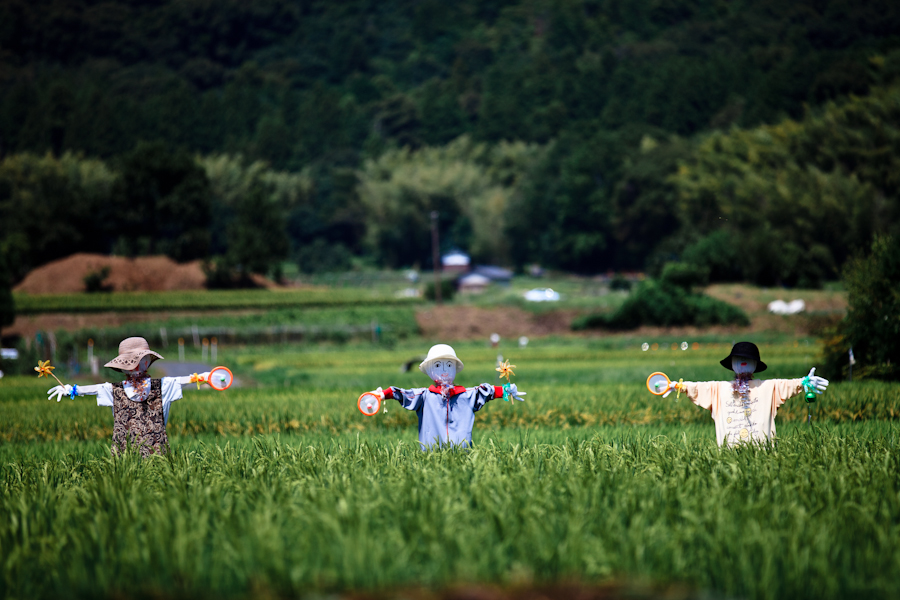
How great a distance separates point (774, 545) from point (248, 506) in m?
3.44

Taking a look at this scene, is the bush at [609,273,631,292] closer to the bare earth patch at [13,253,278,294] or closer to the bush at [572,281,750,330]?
the bush at [572,281,750,330]

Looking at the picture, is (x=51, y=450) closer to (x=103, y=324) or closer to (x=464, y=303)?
(x=103, y=324)

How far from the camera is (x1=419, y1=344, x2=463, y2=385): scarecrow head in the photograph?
7.97 metres

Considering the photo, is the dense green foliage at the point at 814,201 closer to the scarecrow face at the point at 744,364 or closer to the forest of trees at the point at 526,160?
the forest of trees at the point at 526,160

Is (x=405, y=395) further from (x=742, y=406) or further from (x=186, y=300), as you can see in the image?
(x=186, y=300)

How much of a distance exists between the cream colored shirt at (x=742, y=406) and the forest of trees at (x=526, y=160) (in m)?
51.3

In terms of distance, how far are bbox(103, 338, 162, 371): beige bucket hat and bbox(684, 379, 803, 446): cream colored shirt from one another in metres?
5.31

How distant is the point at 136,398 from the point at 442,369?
3.01 m

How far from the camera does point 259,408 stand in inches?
567

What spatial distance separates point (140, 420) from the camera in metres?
8.30

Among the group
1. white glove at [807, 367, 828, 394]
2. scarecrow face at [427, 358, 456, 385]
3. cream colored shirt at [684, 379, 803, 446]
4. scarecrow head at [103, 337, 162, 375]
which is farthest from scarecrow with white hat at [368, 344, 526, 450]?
white glove at [807, 367, 828, 394]

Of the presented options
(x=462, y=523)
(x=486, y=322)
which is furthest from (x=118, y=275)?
(x=462, y=523)

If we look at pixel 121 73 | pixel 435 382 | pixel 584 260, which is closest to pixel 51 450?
pixel 435 382

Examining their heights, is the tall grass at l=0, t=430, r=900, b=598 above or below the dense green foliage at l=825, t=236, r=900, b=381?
below
